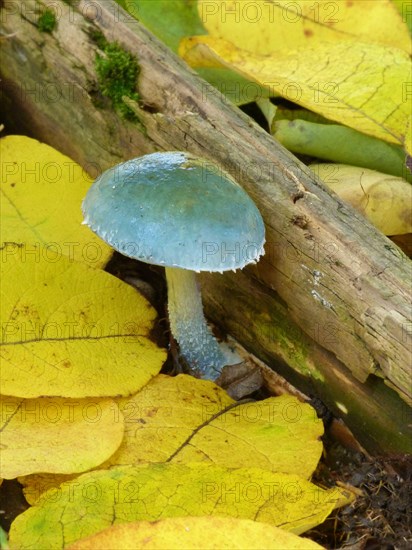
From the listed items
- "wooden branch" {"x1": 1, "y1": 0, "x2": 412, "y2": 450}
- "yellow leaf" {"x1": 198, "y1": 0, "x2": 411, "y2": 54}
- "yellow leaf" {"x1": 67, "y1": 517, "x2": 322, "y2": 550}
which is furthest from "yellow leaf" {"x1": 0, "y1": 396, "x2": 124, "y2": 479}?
"yellow leaf" {"x1": 198, "y1": 0, "x2": 411, "y2": 54}

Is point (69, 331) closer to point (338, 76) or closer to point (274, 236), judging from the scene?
point (274, 236)

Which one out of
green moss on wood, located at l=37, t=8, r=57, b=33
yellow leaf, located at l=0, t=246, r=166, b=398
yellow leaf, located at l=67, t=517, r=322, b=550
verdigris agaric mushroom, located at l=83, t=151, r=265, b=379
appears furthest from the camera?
green moss on wood, located at l=37, t=8, r=57, b=33

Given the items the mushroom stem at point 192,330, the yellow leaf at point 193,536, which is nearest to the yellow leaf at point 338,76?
the mushroom stem at point 192,330

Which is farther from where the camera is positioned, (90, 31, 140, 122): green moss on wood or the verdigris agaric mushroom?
(90, 31, 140, 122): green moss on wood

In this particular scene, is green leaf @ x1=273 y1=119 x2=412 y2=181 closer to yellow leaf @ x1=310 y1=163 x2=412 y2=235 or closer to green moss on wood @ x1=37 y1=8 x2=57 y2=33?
yellow leaf @ x1=310 y1=163 x2=412 y2=235

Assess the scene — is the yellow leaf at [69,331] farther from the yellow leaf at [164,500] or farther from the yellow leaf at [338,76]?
the yellow leaf at [338,76]

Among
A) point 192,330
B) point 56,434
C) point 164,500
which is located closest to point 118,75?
point 192,330

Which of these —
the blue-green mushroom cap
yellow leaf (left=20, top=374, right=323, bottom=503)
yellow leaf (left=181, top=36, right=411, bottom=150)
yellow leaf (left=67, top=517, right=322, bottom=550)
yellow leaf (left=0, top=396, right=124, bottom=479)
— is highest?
yellow leaf (left=181, top=36, right=411, bottom=150)
